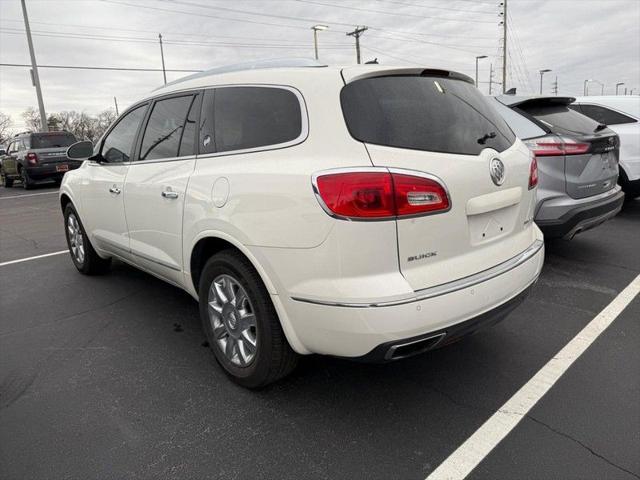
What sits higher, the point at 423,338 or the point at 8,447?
the point at 423,338

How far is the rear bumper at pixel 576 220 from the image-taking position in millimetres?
4391

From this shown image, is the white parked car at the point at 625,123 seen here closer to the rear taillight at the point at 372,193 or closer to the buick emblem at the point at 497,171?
the buick emblem at the point at 497,171

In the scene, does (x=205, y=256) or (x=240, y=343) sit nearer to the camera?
(x=240, y=343)

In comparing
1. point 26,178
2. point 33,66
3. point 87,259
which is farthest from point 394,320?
point 33,66

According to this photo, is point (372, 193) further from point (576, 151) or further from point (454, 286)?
point (576, 151)

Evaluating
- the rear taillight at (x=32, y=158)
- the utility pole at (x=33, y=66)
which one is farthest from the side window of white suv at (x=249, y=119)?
the utility pole at (x=33, y=66)

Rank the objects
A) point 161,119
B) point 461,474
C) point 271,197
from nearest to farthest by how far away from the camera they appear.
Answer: point 461,474 → point 271,197 → point 161,119

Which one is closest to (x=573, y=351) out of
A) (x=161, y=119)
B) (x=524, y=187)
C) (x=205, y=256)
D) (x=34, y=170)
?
(x=524, y=187)

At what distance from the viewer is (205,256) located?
296 cm

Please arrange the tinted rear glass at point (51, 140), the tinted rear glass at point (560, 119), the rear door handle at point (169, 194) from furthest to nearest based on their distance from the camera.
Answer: the tinted rear glass at point (51, 140) < the tinted rear glass at point (560, 119) < the rear door handle at point (169, 194)

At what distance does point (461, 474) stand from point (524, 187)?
1566 mm

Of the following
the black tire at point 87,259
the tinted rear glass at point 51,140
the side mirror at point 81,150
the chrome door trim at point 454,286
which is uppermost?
the tinted rear glass at point 51,140

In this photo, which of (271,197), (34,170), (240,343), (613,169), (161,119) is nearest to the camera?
(271,197)

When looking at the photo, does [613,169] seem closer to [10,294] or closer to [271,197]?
[271,197]
